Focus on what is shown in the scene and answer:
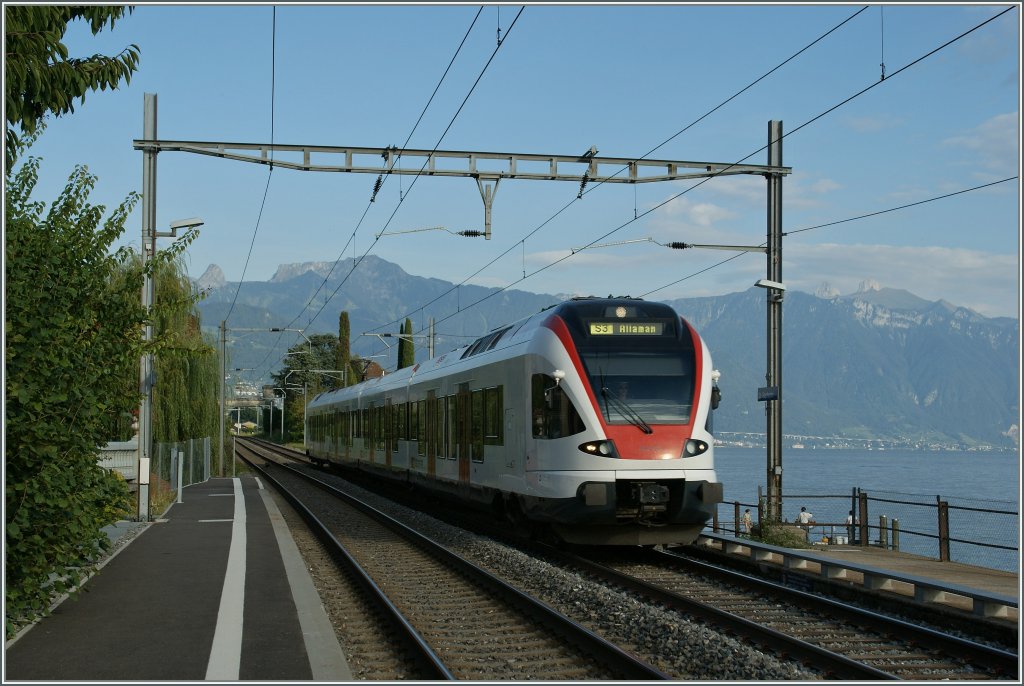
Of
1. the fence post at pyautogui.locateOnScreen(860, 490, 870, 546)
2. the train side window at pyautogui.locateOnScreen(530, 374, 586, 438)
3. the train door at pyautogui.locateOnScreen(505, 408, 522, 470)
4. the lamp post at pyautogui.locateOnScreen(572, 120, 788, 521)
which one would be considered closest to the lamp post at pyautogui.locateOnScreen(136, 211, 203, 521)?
the train door at pyautogui.locateOnScreen(505, 408, 522, 470)

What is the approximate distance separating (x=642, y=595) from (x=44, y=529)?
6.20 meters

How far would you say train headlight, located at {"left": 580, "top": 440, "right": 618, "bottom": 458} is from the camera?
1431 cm

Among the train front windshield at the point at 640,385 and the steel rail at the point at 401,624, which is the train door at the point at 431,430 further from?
the train front windshield at the point at 640,385

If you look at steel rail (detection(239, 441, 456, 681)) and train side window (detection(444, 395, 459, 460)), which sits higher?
train side window (detection(444, 395, 459, 460))

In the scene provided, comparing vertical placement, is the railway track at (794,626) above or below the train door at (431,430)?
below

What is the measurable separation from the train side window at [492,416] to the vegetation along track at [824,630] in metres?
3.90

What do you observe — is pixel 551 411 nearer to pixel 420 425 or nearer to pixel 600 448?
pixel 600 448

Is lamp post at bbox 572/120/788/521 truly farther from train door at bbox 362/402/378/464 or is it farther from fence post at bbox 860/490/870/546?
train door at bbox 362/402/378/464

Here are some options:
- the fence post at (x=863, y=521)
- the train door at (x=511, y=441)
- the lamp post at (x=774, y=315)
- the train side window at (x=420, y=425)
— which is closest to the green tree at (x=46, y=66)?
the train door at (x=511, y=441)

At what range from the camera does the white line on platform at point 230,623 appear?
7871mm

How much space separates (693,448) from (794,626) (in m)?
4.63

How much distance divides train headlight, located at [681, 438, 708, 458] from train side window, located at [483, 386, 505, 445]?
350 centimetres

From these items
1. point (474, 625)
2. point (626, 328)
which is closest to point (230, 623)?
point (474, 625)

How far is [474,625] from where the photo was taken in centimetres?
1038
